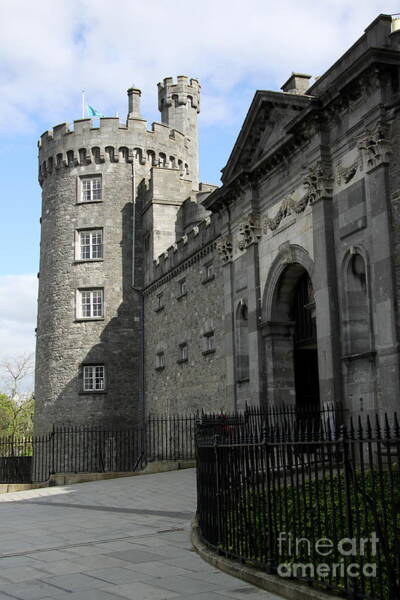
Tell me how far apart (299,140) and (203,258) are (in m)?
9.52

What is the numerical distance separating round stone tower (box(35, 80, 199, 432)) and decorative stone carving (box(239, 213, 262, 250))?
13674 mm

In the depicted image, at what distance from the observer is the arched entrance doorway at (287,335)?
19.5m

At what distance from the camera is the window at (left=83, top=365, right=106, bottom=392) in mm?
33094

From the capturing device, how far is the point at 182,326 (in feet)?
93.8

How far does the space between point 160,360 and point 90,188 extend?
31.7ft

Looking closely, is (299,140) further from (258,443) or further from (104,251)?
(104,251)

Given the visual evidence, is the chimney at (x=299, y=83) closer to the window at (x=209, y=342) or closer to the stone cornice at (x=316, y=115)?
the stone cornice at (x=316, y=115)

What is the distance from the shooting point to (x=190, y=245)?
91.4 feet

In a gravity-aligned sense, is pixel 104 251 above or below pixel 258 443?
above

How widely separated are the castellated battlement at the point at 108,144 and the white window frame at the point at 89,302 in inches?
253

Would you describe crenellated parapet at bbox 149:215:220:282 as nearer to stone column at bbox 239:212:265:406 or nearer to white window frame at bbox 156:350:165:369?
white window frame at bbox 156:350:165:369

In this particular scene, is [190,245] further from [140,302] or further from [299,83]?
[299,83]

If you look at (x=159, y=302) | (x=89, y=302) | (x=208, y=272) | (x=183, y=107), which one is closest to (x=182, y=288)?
(x=208, y=272)

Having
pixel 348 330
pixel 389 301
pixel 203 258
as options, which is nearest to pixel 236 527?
pixel 389 301
